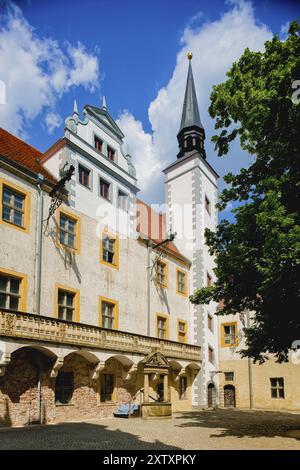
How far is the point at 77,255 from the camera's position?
866 inches

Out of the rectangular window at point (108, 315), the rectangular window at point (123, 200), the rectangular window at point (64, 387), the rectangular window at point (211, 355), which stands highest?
the rectangular window at point (123, 200)

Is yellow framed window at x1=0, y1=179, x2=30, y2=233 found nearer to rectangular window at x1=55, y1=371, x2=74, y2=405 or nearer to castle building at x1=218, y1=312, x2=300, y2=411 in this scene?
rectangular window at x1=55, y1=371, x2=74, y2=405

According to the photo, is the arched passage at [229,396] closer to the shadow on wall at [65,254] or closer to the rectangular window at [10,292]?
the shadow on wall at [65,254]

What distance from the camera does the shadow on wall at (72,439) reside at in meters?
11.9

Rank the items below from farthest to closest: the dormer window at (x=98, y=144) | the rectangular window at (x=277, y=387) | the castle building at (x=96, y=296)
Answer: the rectangular window at (x=277, y=387), the dormer window at (x=98, y=144), the castle building at (x=96, y=296)

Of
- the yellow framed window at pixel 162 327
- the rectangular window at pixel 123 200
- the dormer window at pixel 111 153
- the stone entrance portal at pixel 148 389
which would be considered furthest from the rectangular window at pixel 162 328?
the dormer window at pixel 111 153

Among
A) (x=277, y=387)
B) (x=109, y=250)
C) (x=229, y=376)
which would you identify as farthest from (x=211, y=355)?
(x=109, y=250)

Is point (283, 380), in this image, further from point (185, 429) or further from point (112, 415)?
point (185, 429)

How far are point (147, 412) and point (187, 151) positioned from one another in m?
23.7

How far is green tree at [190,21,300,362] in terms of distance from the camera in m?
13.2

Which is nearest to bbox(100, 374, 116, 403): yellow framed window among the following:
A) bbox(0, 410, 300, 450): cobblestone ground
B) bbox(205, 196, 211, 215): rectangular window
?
bbox(0, 410, 300, 450): cobblestone ground

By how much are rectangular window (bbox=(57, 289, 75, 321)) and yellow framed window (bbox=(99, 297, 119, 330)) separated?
2.03 meters

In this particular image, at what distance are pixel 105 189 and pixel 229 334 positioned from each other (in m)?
16.2

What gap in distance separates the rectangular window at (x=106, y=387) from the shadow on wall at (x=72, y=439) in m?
5.19
